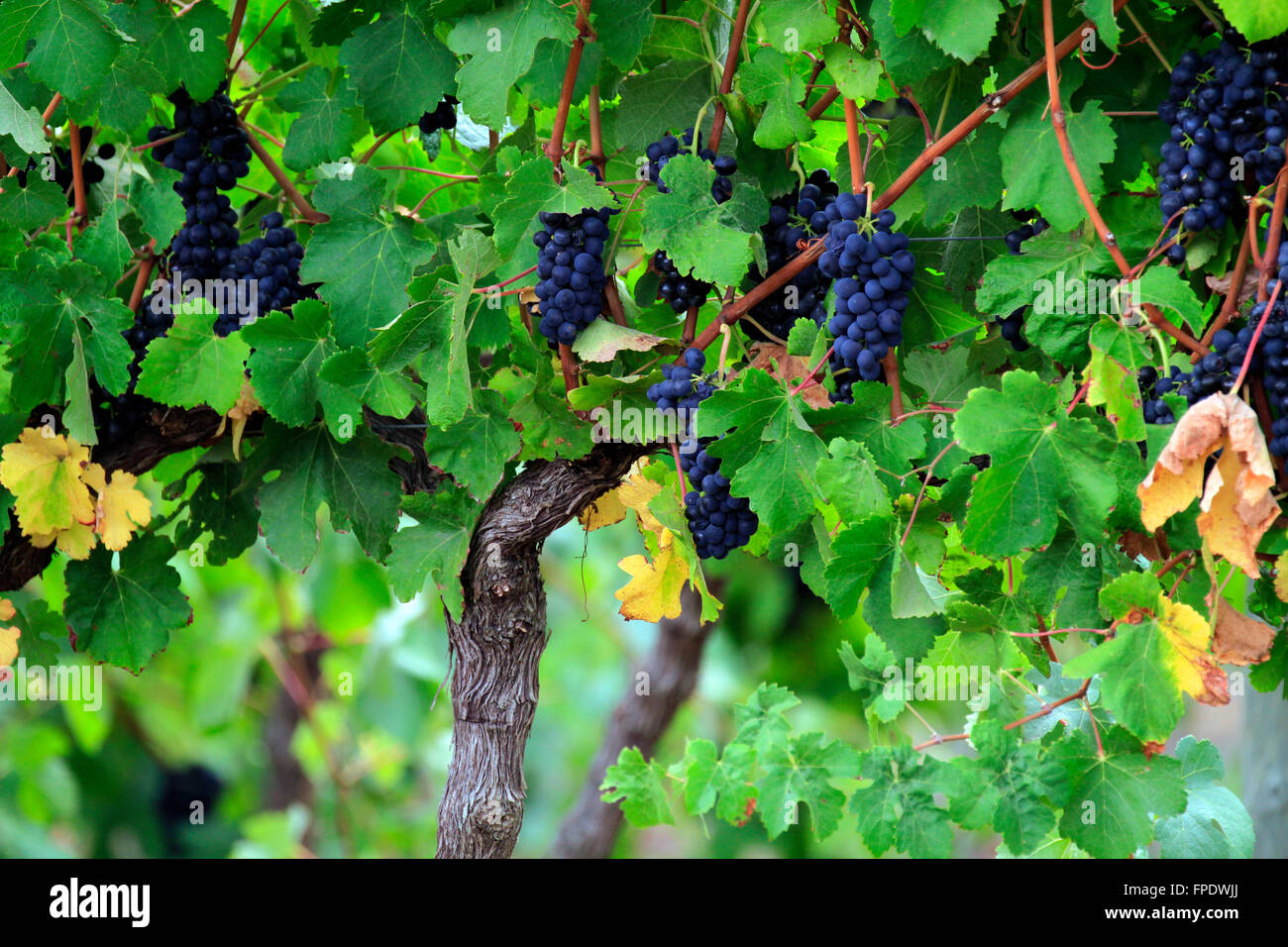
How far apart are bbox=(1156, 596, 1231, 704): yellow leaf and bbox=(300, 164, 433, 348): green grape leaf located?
3.54 feet

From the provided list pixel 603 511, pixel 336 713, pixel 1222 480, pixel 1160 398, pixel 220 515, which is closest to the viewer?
pixel 1222 480

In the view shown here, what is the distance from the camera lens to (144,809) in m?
5.56

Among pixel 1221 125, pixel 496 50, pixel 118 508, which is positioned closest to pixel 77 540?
pixel 118 508

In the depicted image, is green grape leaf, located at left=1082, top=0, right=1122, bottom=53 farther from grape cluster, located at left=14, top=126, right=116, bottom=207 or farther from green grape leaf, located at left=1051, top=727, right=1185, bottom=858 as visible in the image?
grape cluster, located at left=14, top=126, right=116, bottom=207

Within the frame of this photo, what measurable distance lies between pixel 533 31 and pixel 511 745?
1.07 meters

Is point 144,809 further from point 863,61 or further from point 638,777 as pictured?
point 863,61

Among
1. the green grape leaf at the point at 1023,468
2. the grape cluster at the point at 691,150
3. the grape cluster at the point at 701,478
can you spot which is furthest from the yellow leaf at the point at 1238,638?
the grape cluster at the point at 691,150

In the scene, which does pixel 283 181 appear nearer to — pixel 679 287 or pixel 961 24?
pixel 679 287

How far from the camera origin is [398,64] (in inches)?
65.7

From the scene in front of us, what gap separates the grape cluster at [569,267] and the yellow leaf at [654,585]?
0.32 m

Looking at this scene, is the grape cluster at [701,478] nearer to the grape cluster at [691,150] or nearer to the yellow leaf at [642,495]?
the yellow leaf at [642,495]

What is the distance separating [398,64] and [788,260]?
0.62 meters

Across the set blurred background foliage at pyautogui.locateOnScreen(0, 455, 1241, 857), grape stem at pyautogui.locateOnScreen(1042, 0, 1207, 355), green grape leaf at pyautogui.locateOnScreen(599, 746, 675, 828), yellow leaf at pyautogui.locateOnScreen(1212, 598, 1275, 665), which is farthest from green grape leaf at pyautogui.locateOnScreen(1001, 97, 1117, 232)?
blurred background foliage at pyautogui.locateOnScreen(0, 455, 1241, 857)
